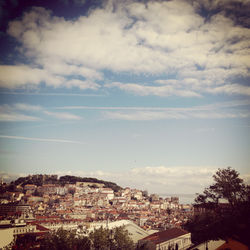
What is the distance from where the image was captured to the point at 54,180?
155 meters

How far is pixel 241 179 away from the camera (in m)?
17.2

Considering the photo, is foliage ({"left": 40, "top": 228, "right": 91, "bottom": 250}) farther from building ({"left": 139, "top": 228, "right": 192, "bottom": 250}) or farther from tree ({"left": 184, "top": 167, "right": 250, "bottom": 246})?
tree ({"left": 184, "top": 167, "right": 250, "bottom": 246})

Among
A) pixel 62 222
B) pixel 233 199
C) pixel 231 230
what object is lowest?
pixel 62 222

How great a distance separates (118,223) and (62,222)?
2471cm

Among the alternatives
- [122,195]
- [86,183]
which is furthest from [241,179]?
[86,183]

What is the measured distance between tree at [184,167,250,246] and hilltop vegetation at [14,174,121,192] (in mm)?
143938

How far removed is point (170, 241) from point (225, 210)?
14991mm

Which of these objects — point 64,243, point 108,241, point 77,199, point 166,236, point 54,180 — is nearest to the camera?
point 64,243

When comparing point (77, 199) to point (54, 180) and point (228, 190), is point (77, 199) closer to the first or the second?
point (54, 180)

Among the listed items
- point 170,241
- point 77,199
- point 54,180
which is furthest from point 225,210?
point 54,180

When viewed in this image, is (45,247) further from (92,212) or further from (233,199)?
(92,212)

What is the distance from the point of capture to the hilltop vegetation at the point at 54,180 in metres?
149

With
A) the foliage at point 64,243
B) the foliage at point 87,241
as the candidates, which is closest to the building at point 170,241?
the foliage at point 87,241

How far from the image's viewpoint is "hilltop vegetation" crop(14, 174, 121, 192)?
148875mm
